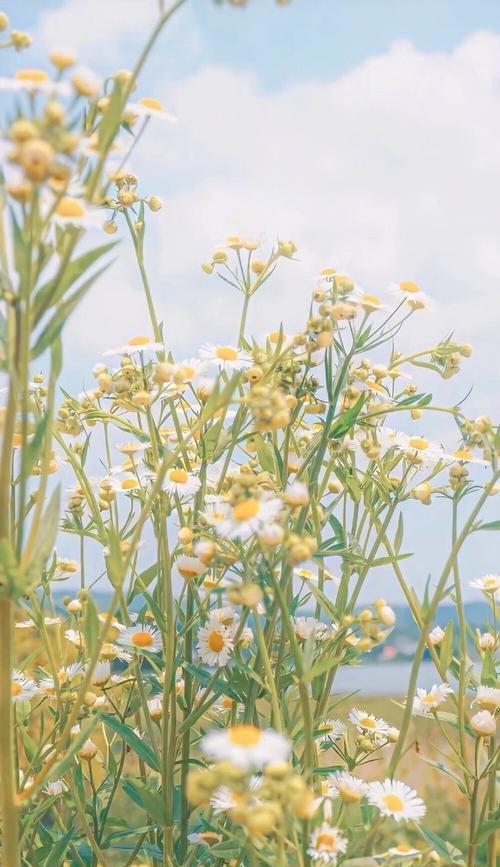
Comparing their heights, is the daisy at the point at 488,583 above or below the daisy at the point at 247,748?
above

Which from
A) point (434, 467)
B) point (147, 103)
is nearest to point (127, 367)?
point (147, 103)

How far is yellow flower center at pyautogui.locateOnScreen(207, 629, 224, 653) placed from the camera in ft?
3.33

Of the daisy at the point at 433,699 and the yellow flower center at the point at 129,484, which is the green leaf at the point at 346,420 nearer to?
the yellow flower center at the point at 129,484

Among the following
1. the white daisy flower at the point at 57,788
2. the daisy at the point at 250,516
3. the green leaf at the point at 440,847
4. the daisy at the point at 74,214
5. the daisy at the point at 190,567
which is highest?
the daisy at the point at 74,214

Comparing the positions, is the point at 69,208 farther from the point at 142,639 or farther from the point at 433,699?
the point at 433,699

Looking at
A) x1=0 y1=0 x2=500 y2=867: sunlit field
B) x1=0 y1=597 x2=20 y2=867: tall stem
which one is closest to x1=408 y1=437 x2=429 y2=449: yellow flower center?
x1=0 y1=0 x2=500 y2=867: sunlit field

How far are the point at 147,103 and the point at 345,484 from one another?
510 millimetres

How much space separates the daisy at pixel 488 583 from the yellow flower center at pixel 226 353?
1.68 feet

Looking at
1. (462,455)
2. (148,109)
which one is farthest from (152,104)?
(462,455)

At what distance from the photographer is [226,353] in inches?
40.1

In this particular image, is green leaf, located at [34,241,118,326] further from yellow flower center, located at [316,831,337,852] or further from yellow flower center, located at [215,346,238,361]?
yellow flower center, located at [316,831,337,852]

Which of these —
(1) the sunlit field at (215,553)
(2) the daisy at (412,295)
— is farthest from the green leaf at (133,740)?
(2) the daisy at (412,295)

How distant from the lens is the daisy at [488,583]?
132cm

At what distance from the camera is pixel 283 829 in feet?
2.12
